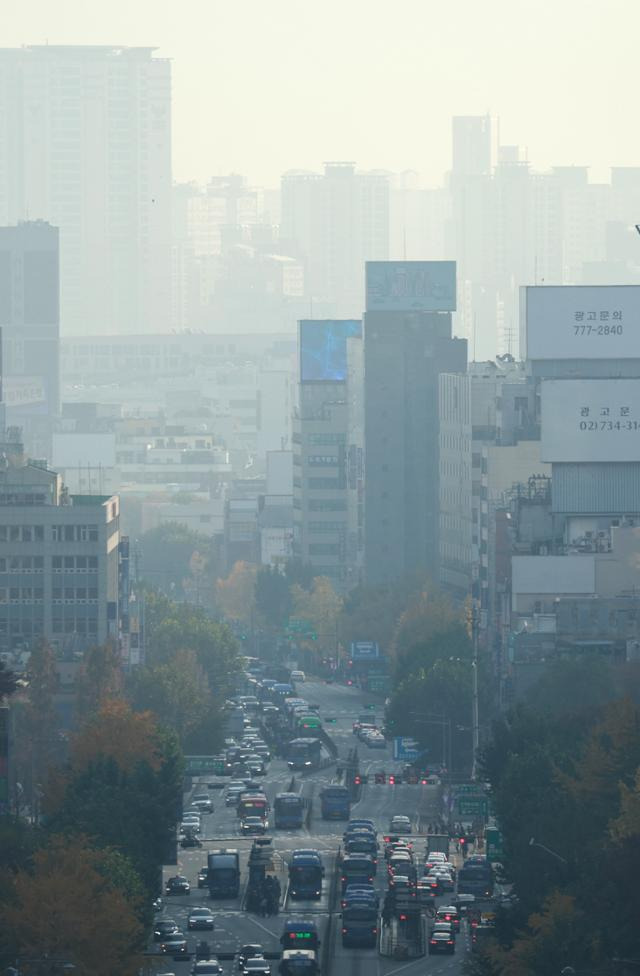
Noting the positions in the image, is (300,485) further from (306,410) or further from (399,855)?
(399,855)

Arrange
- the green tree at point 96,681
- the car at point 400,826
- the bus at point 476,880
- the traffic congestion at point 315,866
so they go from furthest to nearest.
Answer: the green tree at point 96,681
the car at point 400,826
the bus at point 476,880
the traffic congestion at point 315,866

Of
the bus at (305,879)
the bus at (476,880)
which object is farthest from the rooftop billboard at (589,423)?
the bus at (305,879)

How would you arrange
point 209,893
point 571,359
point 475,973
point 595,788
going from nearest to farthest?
point 475,973 < point 595,788 < point 209,893 < point 571,359

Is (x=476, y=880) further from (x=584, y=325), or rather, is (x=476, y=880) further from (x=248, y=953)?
(x=584, y=325)

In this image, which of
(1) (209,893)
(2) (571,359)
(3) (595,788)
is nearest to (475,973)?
(3) (595,788)

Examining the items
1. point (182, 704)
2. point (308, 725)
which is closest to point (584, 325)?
point (308, 725)

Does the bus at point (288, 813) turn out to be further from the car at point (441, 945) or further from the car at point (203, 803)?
the car at point (441, 945)

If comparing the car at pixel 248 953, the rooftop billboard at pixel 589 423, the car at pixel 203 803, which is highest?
the rooftop billboard at pixel 589 423
